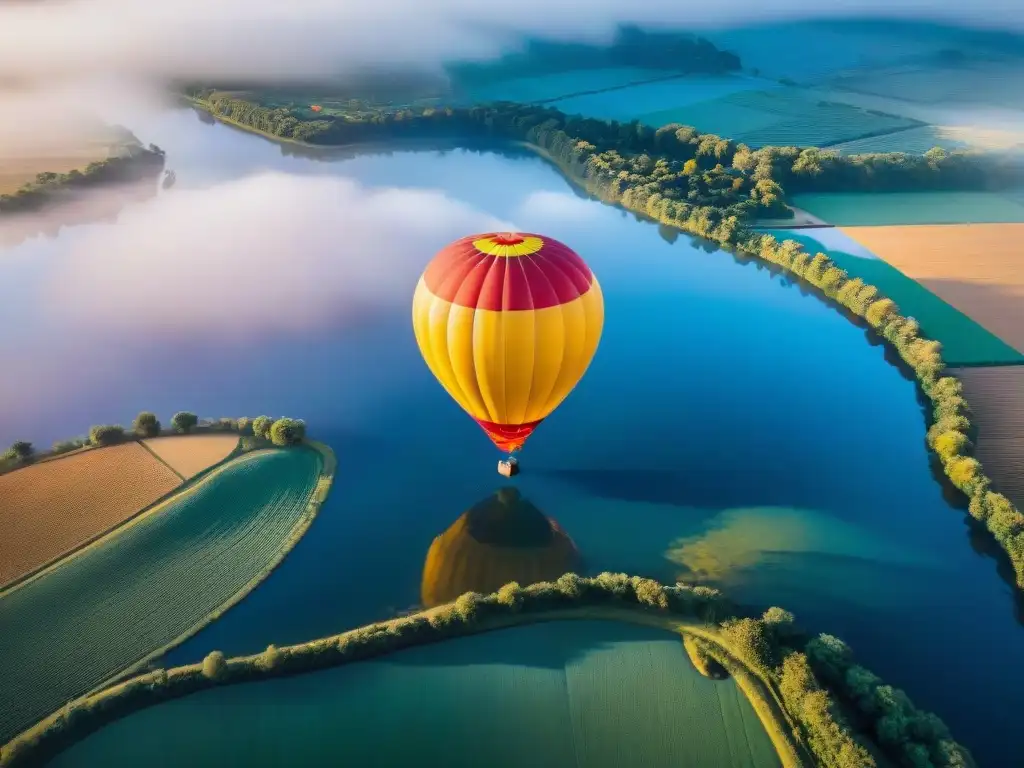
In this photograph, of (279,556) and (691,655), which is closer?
(691,655)

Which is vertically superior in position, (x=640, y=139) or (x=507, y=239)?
(x=507, y=239)

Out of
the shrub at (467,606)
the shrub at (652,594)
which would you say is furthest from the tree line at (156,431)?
the shrub at (652,594)

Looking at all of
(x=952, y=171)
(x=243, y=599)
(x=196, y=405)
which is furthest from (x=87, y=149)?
(x=952, y=171)

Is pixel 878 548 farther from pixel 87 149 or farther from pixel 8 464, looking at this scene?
pixel 87 149

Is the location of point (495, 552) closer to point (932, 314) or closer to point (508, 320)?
point (508, 320)

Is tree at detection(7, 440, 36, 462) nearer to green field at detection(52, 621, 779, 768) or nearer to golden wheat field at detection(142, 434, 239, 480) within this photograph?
golden wheat field at detection(142, 434, 239, 480)

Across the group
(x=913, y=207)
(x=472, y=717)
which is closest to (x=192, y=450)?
(x=472, y=717)

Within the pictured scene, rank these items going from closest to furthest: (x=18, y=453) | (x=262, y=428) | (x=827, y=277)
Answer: (x=18, y=453)
(x=262, y=428)
(x=827, y=277)
